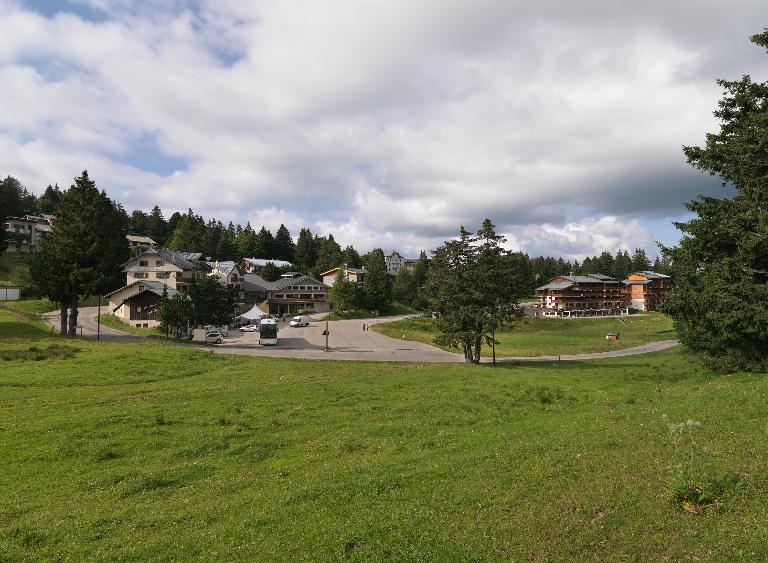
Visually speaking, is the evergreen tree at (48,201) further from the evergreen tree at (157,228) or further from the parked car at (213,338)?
the parked car at (213,338)

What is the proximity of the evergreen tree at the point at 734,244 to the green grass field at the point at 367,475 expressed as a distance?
22.6ft

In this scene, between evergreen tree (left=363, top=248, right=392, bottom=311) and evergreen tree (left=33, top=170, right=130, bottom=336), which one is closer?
evergreen tree (left=33, top=170, right=130, bottom=336)

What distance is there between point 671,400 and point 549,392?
6.99m

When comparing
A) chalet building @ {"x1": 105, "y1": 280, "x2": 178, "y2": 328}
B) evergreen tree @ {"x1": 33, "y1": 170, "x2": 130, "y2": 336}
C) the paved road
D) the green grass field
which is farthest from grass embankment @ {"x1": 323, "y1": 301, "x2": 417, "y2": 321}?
the green grass field

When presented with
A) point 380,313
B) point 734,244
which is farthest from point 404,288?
point 734,244

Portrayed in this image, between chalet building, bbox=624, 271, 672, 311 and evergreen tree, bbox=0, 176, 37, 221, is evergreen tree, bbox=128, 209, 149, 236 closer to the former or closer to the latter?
evergreen tree, bbox=0, 176, 37, 221

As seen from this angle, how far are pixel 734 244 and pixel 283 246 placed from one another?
163107 millimetres

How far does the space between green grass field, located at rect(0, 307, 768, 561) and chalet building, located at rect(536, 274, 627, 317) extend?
124001 mm

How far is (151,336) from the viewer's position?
199 feet

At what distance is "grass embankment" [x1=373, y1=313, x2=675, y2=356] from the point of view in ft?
217

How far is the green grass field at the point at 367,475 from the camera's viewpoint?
325 inches

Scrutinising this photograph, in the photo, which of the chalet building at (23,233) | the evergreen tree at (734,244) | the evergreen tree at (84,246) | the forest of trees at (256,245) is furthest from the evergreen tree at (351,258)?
the evergreen tree at (734,244)

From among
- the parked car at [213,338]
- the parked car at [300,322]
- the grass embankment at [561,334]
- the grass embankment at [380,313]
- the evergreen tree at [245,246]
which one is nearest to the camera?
the parked car at [213,338]

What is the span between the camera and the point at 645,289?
150125mm
